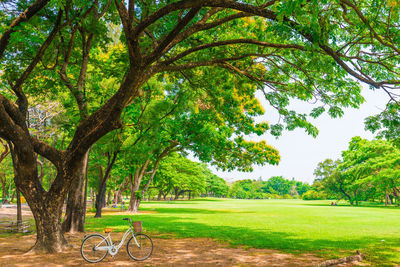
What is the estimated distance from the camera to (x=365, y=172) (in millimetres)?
51719

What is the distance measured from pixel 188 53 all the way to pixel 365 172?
172 feet

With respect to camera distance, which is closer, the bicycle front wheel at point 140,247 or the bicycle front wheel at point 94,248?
the bicycle front wheel at point 94,248

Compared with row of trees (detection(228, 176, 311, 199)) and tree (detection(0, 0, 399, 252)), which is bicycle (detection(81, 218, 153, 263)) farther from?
row of trees (detection(228, 176, 311, 199))

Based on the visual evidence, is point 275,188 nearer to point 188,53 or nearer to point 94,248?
point 188,53

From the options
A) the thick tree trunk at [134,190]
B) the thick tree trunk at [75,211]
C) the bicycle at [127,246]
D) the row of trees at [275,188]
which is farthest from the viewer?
the row of trees at [275,188]

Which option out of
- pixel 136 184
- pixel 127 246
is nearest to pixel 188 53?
pixel 127 246

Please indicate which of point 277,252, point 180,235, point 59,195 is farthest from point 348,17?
point 180,235

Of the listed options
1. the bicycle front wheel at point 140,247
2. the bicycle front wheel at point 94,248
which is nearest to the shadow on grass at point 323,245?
the bicycle front wheel at point 140,247

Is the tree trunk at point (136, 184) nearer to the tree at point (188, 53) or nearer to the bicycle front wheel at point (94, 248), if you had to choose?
the tree at point (188, 53)

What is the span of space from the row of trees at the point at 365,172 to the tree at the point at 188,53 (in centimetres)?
3891

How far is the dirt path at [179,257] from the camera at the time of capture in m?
7.57

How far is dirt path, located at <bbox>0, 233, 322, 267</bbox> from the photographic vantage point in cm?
757

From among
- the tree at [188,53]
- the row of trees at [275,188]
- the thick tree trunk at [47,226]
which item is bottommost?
the row of trees at [275,188]

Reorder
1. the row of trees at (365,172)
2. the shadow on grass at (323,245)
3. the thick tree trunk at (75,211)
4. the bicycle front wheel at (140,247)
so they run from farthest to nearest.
→ 1. the row of trees at (365,172)
2. the thick tree trunk at (75,211)
3. the shadow on grass at (323,245)
4. the bicycle front wheel at (140,247)
